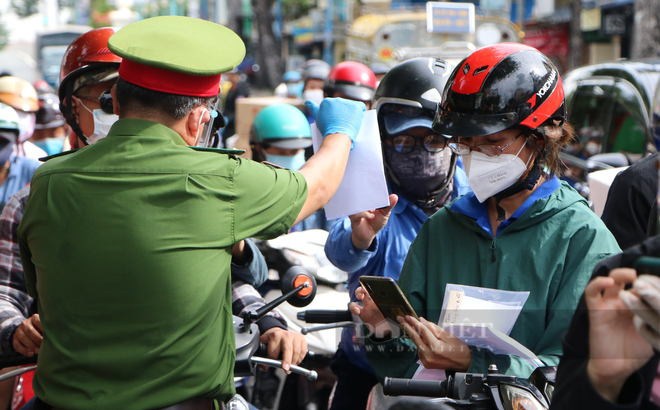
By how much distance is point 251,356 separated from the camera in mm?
2504

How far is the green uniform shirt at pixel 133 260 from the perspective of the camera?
185cm

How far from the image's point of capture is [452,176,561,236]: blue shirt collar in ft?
7.76

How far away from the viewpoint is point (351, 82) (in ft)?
24.5

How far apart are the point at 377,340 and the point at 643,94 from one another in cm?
618

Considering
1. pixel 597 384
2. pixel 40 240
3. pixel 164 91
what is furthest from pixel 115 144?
pixel 597 384

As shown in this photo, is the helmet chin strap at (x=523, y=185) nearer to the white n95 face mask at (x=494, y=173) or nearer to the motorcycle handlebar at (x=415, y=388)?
the white n95 face mask at (x=494, y=173)

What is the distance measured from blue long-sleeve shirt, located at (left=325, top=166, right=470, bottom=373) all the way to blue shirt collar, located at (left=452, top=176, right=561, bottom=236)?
1.96 feet

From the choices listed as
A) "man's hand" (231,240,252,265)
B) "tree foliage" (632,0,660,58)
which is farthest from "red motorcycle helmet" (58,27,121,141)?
"tree foliage" (632,0,660,58)

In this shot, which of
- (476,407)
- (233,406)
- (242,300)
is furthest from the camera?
(242,300)

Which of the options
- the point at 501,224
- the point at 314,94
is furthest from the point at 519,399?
the point at 314,94

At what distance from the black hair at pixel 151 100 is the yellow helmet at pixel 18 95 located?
17.6 feet

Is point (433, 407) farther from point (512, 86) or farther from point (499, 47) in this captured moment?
point (499, 47)

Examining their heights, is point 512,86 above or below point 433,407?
above

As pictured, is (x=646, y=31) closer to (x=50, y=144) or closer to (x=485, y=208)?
(x=50, y=144)
